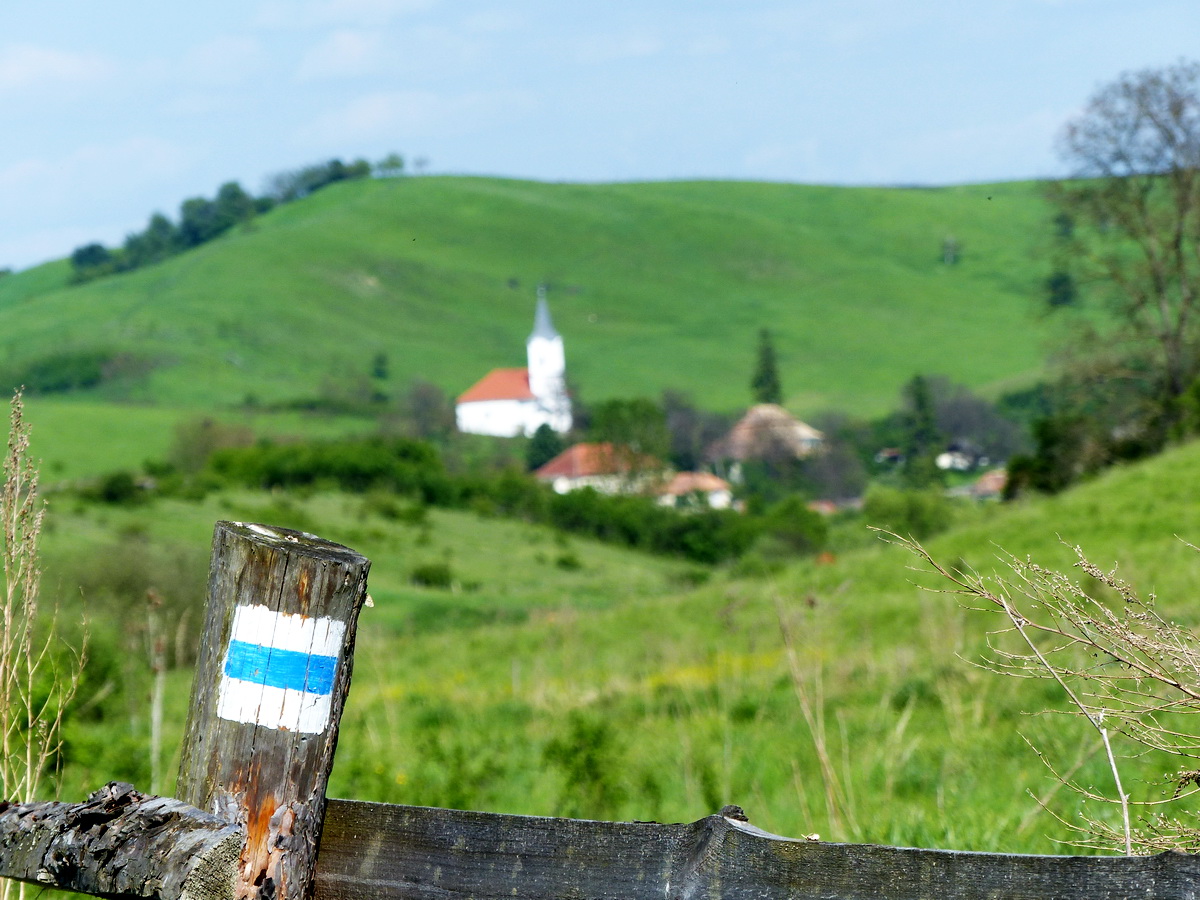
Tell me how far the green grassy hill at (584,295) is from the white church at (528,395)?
8.75 feet

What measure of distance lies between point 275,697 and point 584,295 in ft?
420

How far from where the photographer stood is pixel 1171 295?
27.7m

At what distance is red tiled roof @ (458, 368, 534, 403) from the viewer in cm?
10919

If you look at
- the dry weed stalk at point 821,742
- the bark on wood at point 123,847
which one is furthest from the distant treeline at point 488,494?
the bark on wood at point 123,847

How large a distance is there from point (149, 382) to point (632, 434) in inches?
1418

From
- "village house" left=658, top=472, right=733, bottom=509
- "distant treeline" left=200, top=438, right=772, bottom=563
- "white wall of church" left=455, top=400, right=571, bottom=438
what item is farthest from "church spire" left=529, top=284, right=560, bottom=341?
"distant treeline" left=200, top=438, right=772, bottom=563

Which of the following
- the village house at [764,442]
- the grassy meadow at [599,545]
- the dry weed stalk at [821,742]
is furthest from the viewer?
the village house at [764,442]

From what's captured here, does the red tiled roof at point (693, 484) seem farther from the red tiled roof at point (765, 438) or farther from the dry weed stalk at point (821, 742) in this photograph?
the dry weed stalk at point (821, 742)

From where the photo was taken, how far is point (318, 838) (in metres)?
1.74

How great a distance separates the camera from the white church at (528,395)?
107 meters

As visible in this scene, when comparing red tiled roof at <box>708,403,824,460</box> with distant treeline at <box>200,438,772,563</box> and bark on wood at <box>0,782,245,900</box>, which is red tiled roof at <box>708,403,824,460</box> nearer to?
distant treeline at <box>200,438,772,563</box>

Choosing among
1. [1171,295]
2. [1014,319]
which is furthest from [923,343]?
[1171,295]

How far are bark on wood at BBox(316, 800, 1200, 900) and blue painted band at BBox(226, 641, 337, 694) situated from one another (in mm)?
192

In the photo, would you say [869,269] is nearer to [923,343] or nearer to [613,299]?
[923,343]
